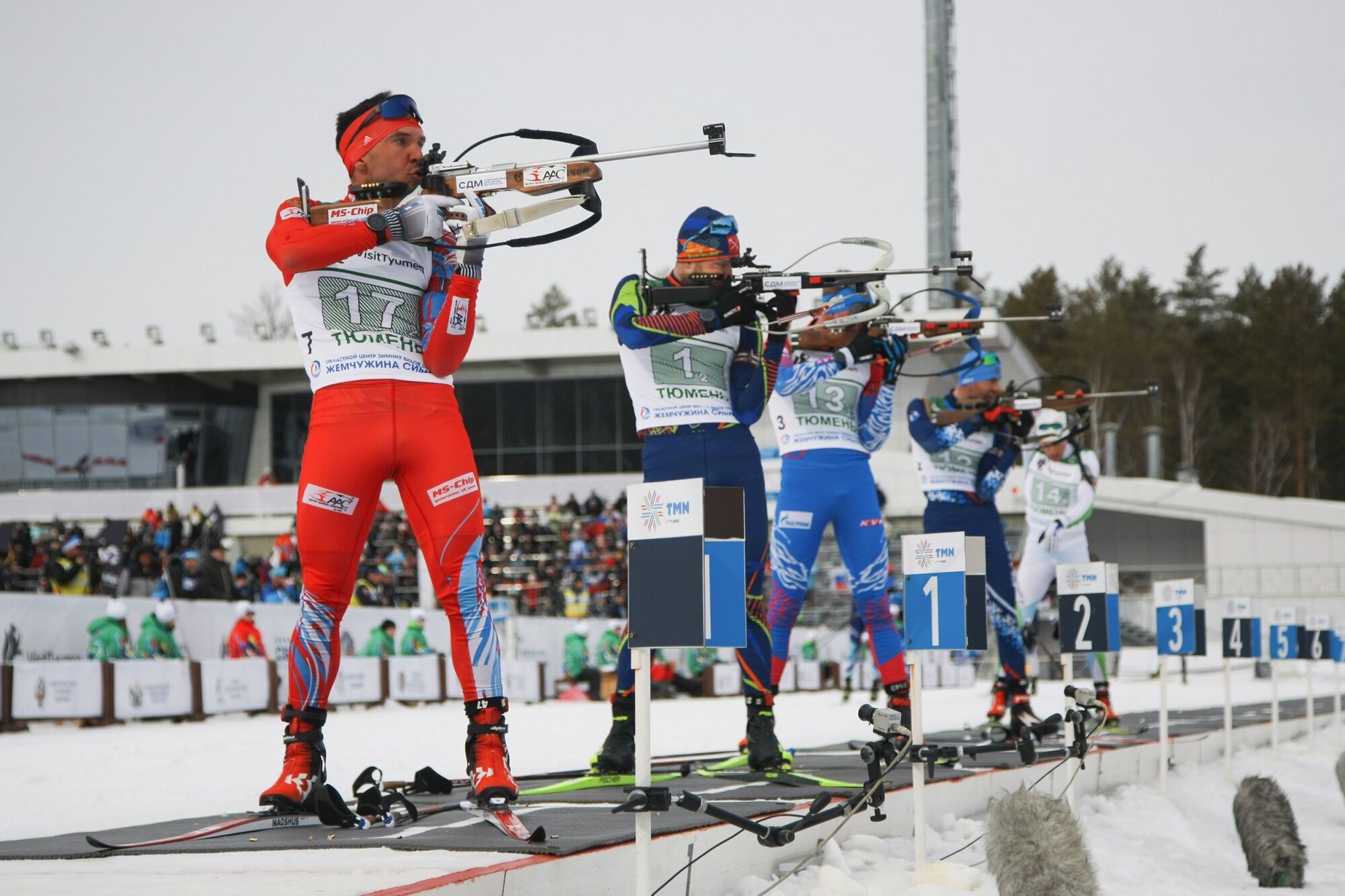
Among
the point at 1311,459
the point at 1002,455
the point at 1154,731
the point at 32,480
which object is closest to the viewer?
the point at 1002,455

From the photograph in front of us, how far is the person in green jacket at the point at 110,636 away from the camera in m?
15.5

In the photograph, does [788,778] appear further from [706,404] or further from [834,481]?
[834,481]

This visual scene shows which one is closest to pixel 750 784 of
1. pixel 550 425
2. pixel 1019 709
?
pixel 1019 709

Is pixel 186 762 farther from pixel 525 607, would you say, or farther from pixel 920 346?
pixel 525 607

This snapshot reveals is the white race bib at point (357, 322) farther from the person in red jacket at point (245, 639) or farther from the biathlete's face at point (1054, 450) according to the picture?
the person in red jacket at point (245, 639)

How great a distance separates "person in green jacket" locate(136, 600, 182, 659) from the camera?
627 inches

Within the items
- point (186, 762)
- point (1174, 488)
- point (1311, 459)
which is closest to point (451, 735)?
point (186, 762)

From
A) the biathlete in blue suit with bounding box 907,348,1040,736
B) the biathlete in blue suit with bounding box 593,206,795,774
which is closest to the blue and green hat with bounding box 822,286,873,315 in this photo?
the biathlete in blue suit with bounding box 593,206,795,774

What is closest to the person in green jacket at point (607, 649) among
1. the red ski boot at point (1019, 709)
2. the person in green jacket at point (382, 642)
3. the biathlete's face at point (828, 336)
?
the person in green jacket at point (382, 642)

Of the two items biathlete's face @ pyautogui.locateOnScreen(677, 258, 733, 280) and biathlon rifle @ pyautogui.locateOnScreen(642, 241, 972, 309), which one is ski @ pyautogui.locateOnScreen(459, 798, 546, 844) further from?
biathlete's face @ pyautogui.locateOnScreen(677, 258, 733, 280)

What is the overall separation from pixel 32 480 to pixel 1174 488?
127 feet

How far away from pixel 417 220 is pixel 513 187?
34 cm

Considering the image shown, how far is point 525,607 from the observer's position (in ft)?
106

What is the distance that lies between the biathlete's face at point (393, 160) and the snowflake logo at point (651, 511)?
1797 mm
